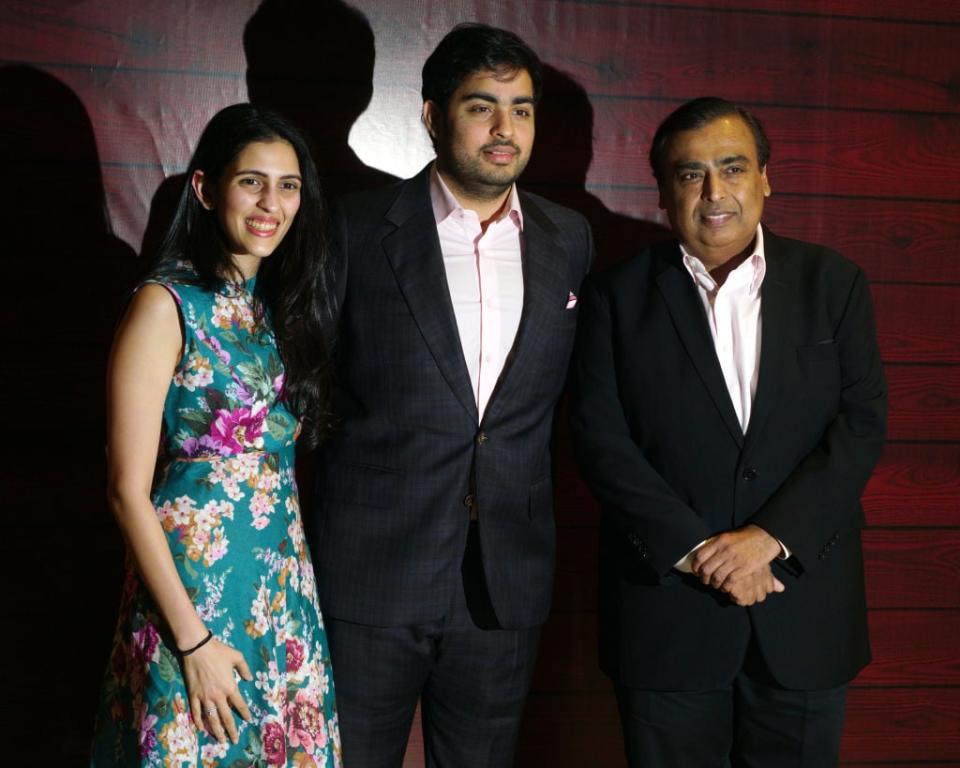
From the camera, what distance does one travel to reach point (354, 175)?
228 cm

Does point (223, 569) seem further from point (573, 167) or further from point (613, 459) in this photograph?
point (573, 167)

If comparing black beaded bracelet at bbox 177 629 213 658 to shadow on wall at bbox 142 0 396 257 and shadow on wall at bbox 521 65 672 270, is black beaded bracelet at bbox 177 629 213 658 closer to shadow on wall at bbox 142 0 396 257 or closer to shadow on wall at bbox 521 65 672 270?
shadow on wall at bbox 142 0 396 257

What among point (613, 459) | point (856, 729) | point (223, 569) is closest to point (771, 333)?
point (613, 459)

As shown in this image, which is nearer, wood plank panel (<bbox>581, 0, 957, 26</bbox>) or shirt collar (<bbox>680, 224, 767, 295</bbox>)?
shirt collar (<bbox>680, 224, 767, 295</bbox>)

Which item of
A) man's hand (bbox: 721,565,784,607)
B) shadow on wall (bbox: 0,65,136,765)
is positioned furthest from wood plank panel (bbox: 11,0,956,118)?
man's hand (bbox: 721,565,784,607)

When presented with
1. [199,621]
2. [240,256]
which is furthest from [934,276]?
[199,621]

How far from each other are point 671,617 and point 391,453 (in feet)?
1.88

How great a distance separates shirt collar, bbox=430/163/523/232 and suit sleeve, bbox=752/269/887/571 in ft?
2.07

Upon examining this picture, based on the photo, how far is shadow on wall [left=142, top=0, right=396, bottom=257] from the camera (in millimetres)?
2221

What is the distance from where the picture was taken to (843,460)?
1.71 m

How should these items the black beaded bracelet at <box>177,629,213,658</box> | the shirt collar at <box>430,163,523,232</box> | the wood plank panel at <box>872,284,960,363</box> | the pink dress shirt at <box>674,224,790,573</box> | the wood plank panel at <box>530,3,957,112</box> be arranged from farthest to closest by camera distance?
the wood plank panel at <box>872,284,960,363</box>, the wood plank panel at <box>530,3,957,112</box>, the shirt collar at <box>430,163,523,232</box>, the pink dress shirt at <box>674,224,790,573</box>, the black beaded bracelet at <box>177,629,213,658</box>

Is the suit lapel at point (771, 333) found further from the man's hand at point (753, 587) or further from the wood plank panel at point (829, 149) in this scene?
the wood plank panel at point (829, 149)

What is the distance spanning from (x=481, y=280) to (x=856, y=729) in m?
1.58

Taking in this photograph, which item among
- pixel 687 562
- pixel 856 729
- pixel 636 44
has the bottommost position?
pixel 856 729
